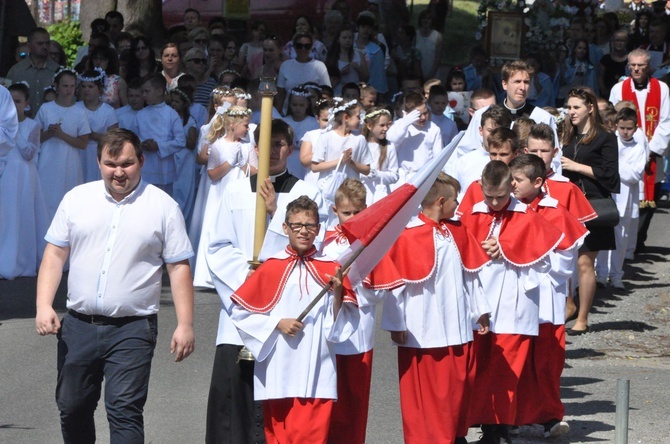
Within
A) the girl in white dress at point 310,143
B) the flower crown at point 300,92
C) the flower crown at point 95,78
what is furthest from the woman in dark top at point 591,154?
the flower crown at point 95,78

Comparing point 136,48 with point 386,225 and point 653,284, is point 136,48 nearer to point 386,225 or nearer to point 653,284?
point 653,284

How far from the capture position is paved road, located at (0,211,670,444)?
25.3 ft

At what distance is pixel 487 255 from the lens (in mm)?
6922

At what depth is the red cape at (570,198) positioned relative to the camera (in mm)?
8281

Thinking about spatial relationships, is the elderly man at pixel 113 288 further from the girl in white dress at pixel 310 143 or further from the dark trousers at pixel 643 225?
the dark trousers at pixel 643 225

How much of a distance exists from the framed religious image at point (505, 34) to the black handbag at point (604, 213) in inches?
368

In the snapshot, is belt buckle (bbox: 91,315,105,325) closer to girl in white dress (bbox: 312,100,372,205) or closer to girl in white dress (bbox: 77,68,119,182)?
girl in white dress (bbox: 312,100,372,205)

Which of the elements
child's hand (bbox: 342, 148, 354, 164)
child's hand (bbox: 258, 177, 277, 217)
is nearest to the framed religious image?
child's hand (bbox: 342, 148, 354, 164)

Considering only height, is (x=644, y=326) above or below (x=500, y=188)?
below

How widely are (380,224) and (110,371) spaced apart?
1450mm

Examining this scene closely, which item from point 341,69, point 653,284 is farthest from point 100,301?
point 341,69

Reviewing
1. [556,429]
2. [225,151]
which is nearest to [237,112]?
[225,151]

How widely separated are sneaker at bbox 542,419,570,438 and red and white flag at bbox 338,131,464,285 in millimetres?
1825

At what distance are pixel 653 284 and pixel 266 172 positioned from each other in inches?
338
